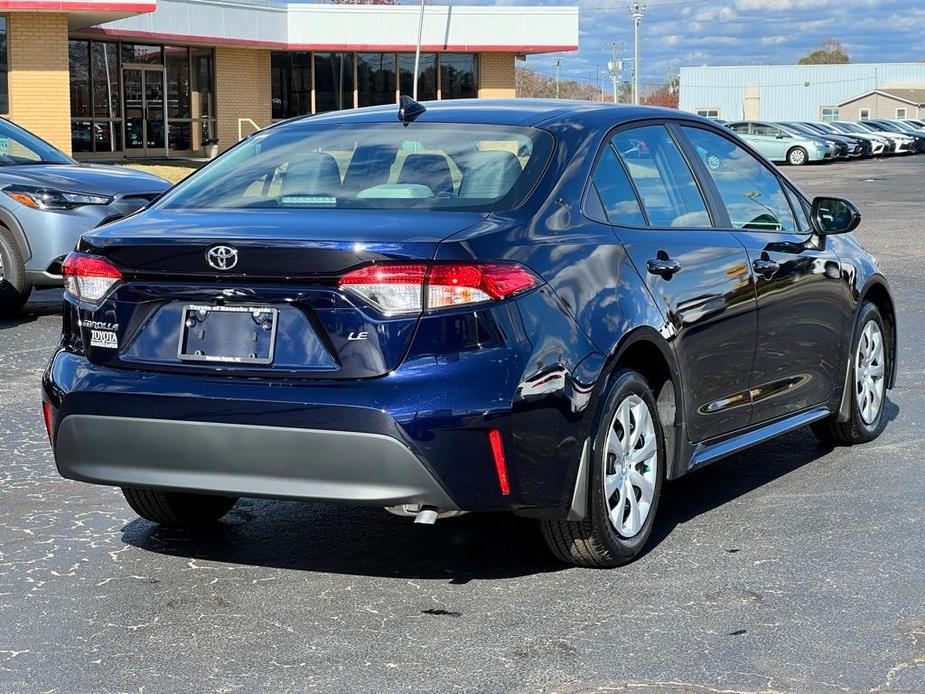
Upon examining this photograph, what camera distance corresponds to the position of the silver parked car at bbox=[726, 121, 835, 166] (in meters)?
51.8

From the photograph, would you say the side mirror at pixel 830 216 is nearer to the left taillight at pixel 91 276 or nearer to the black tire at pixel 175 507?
the black tire at pixel 175 507

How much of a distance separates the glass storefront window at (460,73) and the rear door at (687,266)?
45553mm

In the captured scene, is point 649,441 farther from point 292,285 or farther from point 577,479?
point 292,285

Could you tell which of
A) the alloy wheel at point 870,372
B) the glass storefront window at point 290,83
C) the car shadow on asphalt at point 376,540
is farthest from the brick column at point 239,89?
the car shadow on asphalt at point 376,540

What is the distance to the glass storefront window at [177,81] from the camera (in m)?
A: 44.1

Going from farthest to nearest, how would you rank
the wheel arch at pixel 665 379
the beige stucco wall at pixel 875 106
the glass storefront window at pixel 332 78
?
the beige stucco wall at pixel 875 106
the glass storefront window at pixel 332 78
the wheel arch at pixel 665 379

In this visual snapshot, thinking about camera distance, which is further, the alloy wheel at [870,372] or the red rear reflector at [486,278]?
the alloy wheel at [870,372]

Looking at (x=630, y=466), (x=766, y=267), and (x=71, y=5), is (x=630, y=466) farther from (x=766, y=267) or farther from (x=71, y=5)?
(x=71, y=5)

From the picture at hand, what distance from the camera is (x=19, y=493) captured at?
642cm

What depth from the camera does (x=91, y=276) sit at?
4953 mm

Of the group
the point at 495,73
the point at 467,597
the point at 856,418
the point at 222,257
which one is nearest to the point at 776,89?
the point at 495,73

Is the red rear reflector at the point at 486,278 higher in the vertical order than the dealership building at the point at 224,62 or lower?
lower

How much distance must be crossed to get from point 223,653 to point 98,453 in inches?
35.2

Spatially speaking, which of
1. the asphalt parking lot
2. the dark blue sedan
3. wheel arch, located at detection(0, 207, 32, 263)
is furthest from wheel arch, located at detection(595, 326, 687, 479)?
wheel arch, located at detection(0, 207, 32, 263)
